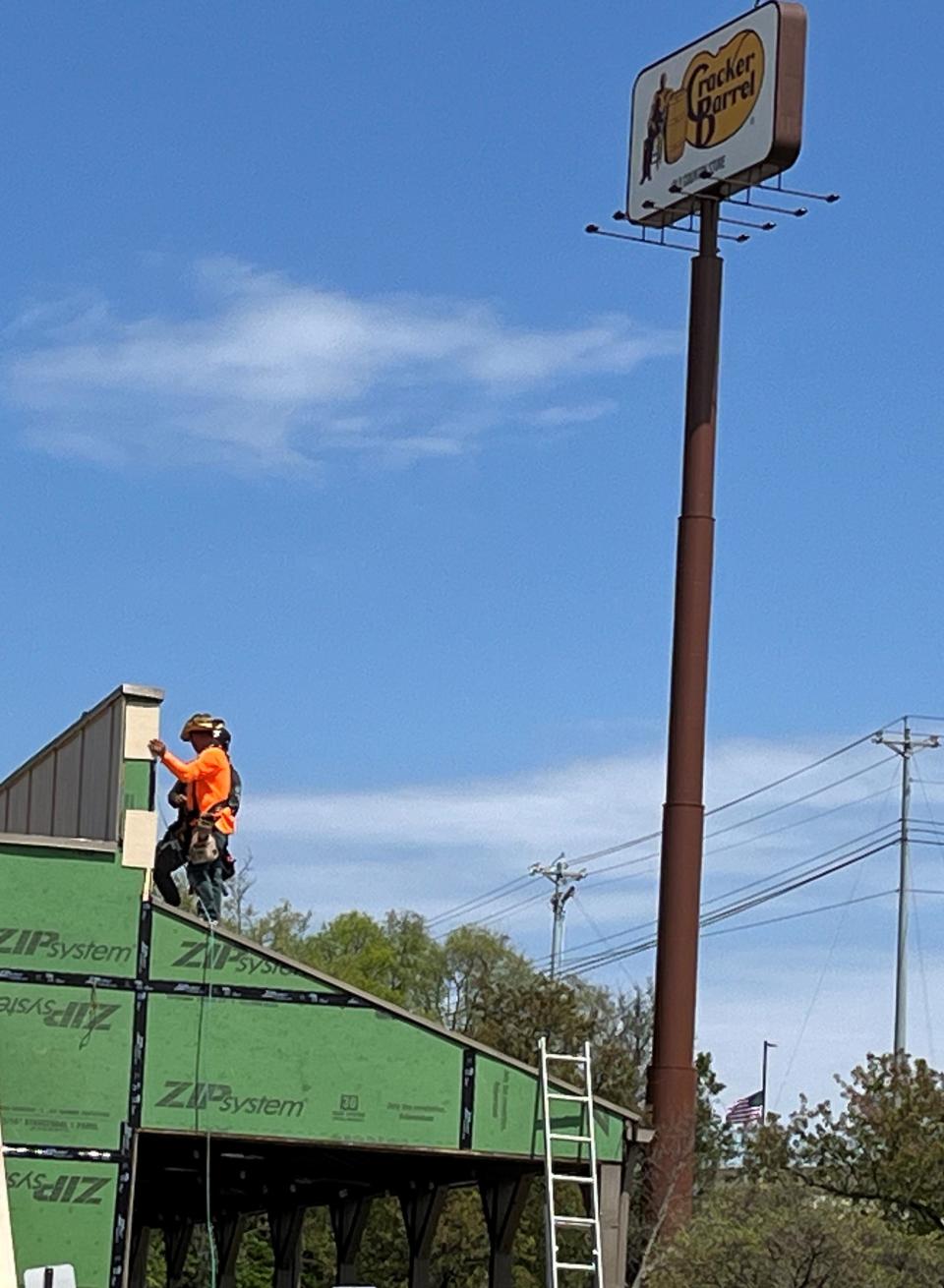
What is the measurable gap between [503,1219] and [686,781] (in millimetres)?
7029

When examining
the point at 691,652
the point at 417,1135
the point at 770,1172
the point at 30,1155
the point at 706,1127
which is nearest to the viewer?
the point at 30,1155

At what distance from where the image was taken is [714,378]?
32812mm

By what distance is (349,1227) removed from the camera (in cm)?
3194

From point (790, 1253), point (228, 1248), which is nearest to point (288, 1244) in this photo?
point (228, 1248)

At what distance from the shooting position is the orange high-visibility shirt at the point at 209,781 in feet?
73.0

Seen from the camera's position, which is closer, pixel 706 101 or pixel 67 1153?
pixel 67 1153

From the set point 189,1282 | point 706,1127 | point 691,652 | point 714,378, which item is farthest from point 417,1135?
point 189,1282

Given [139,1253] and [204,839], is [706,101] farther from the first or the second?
[139,1253]

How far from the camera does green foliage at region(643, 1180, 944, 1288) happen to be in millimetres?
23719

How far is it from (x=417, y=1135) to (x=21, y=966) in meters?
4.30

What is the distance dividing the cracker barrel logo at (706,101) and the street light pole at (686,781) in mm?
1877

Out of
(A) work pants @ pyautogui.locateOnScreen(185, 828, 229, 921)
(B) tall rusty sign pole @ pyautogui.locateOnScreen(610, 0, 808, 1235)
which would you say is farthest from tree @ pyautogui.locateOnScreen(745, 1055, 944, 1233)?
(A) work pants @ pyautogui.locateOnScreen(185, 828, 229, 921)

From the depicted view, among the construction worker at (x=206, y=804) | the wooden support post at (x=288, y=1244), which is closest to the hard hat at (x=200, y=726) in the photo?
the construction worker at (x=206, y=804)

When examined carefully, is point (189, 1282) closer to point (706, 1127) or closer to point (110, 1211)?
point (706, 1127)
